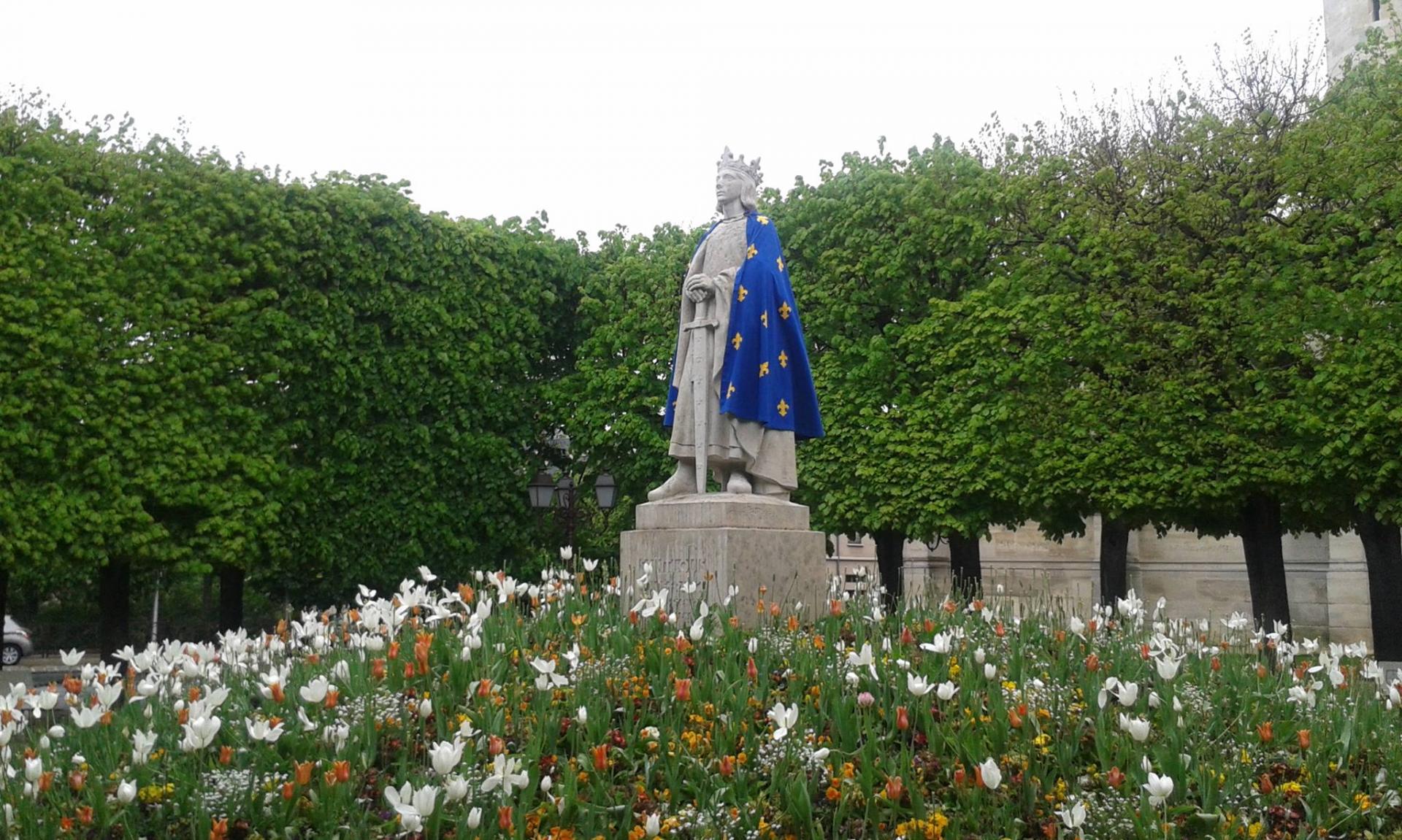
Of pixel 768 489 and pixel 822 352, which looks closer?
pixel 768 489

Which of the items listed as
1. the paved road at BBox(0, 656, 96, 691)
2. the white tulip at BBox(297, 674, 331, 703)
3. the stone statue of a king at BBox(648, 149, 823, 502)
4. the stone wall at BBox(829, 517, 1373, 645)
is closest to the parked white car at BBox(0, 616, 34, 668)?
the paved road at BBox(0, 656, 96, 691)

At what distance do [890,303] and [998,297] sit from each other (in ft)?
6.29

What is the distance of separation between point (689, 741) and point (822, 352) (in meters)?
15.3

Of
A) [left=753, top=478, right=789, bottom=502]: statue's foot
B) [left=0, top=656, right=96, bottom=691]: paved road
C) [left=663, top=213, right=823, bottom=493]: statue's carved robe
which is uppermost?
[left=663, top=213, right=823, bottom=493]: statue's carved robe

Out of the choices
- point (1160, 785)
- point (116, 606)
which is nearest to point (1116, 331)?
point (1160, 785)

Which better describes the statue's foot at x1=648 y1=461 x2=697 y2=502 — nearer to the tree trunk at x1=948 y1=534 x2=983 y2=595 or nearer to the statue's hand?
the statue's hand

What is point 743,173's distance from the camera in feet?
34.1

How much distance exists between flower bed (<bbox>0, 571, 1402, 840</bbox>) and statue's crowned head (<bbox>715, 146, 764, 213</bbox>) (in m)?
4.08

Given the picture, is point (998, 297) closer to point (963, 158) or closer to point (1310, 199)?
point (963, 158)

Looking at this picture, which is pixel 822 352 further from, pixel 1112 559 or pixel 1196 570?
pixel 1196 570

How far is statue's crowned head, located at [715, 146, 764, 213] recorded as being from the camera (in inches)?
408

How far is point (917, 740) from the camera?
6.07m

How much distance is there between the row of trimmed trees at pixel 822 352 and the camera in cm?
1664

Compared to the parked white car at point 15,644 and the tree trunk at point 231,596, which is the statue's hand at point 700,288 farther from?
the parked white car at point 15,644
